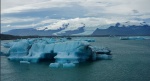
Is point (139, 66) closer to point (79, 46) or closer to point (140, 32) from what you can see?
point (79, 46)

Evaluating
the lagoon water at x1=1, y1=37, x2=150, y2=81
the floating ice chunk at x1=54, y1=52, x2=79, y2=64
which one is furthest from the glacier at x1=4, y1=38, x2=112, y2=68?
the lagoon water at x1=1, y1=37, x2=150, y2=81

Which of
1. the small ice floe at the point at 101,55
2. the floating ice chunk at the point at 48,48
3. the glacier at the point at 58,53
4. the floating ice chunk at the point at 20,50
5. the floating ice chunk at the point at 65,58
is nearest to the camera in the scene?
the floating ice chunk at the point at 65,58

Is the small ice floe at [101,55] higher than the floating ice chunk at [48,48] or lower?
lower

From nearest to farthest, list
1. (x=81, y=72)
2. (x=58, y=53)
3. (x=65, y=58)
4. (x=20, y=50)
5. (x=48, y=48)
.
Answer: (x=81, y=72) → (x=65, y=58) → (x=58, y=53) → (x=48, y=48) → (x=20, y=50)

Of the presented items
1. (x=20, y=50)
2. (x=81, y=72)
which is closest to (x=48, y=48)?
(x=20, y=50)

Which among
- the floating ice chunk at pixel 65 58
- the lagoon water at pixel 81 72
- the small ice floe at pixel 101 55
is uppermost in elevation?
the floating ice chunk at pixel 65 58

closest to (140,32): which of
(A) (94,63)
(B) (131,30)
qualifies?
(B) (131,30)

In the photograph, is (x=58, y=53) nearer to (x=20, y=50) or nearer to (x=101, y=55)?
(x=20, y=50)

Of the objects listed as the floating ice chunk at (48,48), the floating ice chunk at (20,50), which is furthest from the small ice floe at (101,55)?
the floating ice chunk at (20,50)

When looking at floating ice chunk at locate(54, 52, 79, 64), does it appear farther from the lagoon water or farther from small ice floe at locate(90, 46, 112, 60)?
small ice floe at locate(90, 46, 112, 60)

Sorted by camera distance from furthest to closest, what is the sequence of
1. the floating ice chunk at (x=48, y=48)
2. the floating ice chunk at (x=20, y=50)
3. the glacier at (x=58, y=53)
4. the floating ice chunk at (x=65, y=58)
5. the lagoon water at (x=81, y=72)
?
the floating ice chunk at (x=20, y=50) → the floating ice chunk at (x=48, y=48) → the glacier at (x=58, y=53) → the floating ice chunk at (x=65, y=58) → the lagoon water at (x=81, y=72)

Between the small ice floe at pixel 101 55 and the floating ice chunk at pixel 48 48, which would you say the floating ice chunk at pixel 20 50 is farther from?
the small ice floe at pixel 101 55
